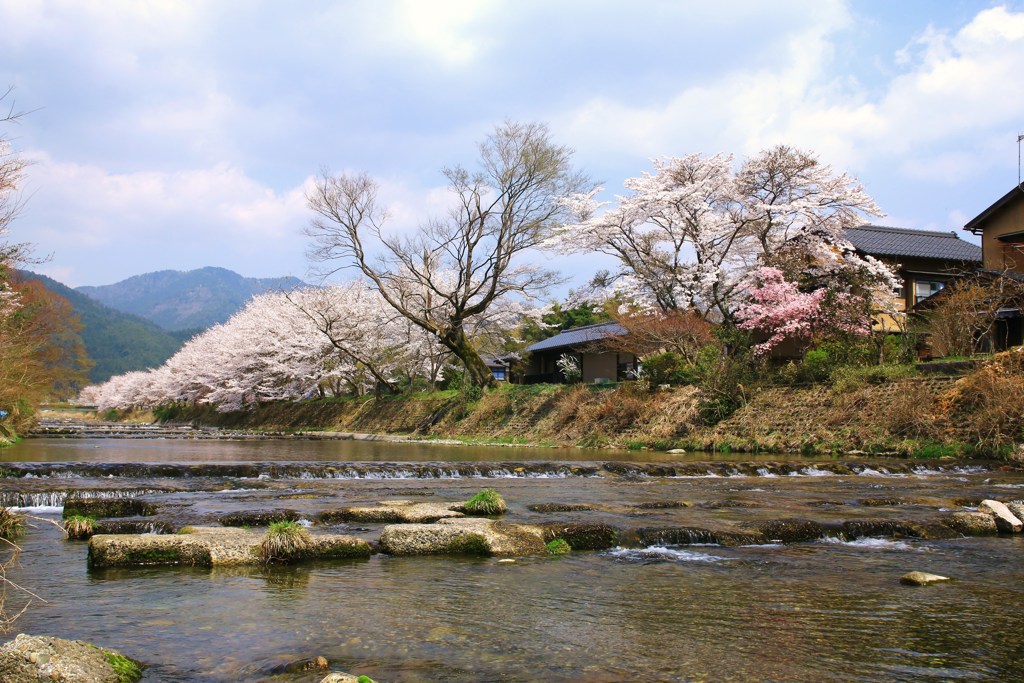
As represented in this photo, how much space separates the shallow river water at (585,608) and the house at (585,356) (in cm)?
3049

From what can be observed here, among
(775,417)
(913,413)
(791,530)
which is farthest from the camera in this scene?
(775,417)

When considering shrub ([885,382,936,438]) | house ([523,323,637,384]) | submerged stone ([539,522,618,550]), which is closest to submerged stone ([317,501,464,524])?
submerged stone ([539,522,618,550])

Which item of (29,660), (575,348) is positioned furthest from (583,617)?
(575,348)

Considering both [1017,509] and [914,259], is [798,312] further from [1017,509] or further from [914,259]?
[1017,509]

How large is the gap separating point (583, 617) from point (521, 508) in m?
5.36

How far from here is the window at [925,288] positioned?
3312 centimetres

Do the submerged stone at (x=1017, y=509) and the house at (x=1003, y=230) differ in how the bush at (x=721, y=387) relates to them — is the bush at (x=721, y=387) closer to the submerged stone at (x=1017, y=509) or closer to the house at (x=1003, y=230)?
the house at (x=1003, y=230)

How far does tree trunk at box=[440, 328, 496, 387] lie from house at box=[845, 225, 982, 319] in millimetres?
17403

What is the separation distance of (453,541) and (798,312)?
842 inches

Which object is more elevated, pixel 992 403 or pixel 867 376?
pixel 867 376

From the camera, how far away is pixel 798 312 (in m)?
26.3

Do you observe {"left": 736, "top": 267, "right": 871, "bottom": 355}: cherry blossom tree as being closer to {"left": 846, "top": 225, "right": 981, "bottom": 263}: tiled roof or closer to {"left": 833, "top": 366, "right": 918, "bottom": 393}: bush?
{"left": 833, "top": 366, "right": 918, "bottom": 393}: bush

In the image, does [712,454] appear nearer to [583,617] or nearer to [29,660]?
[583,617]

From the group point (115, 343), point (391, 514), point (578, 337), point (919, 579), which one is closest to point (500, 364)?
point (578, 337)
